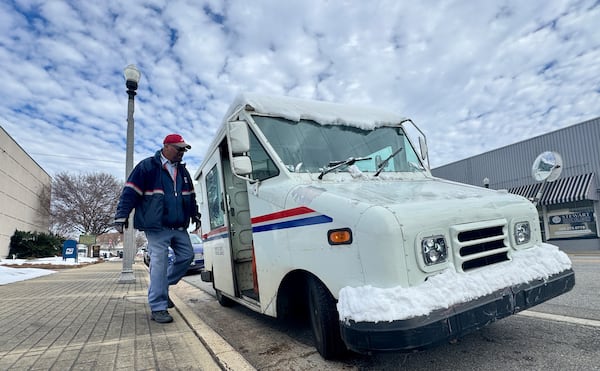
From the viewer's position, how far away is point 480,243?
8.18 feet

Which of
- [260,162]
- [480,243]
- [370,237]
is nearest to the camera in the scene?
[370,237]

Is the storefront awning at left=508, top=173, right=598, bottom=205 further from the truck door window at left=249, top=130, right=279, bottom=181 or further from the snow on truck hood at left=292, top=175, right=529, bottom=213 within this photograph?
the truck door window at left=249, top=130, right=279, bottom=181

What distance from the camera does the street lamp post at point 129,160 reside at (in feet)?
32.6

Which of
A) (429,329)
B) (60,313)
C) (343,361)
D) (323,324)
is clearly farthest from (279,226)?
(60,313)

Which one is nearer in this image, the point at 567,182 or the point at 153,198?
the point at 153,198

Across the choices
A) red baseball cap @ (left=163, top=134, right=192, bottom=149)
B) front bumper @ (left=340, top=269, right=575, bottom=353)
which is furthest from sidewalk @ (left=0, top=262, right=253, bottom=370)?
red baseball cap @ (left=163, top=134, right=192, bottom=149)

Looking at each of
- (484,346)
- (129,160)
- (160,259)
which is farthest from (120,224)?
(129,160)

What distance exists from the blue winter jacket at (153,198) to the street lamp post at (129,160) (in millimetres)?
6217

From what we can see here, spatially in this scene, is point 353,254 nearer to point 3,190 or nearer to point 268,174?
point 268,174

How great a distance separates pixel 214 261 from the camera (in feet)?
17.7

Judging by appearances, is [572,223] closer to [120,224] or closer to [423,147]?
[423,147]

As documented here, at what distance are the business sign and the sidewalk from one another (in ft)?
66.2

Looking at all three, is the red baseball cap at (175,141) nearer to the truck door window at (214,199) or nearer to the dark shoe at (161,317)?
the truck door window at (214,199)

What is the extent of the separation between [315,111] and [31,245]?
94.7 ft
